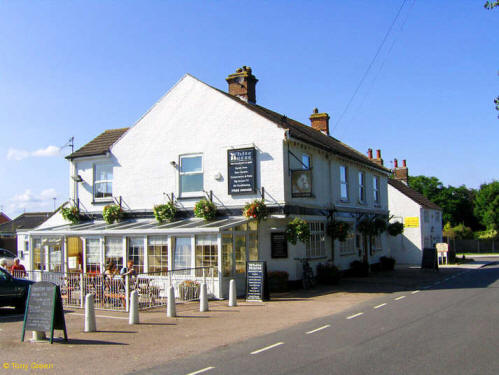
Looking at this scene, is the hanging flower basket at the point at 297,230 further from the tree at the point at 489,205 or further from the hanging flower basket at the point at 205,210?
the tree at the point at 489,205

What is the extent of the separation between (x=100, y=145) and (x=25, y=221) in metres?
36.8

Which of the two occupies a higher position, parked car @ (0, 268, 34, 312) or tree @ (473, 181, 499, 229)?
tree @ (473, 181, 499, 229)

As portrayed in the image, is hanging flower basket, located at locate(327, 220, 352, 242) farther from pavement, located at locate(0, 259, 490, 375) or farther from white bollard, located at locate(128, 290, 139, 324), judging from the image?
white bollard, located at locate(128, 290, 139, 324)

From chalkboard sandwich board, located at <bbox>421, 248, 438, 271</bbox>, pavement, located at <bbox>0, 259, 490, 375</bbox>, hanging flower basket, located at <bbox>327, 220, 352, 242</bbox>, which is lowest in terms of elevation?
pavement, located at <bbox>0, 259, 490, 375</bbox>

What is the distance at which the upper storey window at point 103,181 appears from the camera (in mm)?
22969

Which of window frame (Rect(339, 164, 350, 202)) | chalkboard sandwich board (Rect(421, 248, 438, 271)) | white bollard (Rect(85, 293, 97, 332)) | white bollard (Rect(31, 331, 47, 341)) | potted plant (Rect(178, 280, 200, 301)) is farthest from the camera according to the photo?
chalkboard sandwich board (Rect(421, 248, 438, 271))

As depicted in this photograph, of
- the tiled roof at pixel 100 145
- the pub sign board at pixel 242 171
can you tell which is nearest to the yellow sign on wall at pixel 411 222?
the pub sign board at pixel 242 171

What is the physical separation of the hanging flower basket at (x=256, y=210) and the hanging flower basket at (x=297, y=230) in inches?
41.0

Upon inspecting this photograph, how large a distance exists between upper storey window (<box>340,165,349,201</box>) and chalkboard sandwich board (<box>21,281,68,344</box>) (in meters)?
15.9

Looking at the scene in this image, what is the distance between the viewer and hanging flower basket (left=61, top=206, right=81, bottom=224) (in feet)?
76.0

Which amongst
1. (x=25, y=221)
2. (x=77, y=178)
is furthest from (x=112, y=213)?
(x=25, y=221)

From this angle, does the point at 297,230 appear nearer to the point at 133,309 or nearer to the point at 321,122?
the point at 133,309

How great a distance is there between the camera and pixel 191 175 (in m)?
20.6

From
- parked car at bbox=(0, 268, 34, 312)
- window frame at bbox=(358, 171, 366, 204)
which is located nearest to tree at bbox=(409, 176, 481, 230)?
window frame at bbox=(358, 171, 366, 204)
